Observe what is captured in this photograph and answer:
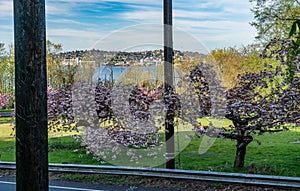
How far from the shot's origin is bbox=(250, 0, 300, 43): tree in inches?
318

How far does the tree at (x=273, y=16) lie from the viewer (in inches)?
318

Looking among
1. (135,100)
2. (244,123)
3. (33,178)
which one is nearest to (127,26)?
(135,100)

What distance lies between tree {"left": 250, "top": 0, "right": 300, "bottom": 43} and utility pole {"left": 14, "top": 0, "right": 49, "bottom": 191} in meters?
7.04

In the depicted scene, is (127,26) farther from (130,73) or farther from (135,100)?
(135,100)

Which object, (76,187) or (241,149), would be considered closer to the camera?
(76,187)

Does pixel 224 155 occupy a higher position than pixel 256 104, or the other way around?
pixel 256 104

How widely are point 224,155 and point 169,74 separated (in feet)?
9.42

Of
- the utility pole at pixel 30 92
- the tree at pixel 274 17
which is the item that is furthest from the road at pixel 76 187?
the tree at pixel 274 17

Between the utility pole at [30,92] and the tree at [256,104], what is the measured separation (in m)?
5.07

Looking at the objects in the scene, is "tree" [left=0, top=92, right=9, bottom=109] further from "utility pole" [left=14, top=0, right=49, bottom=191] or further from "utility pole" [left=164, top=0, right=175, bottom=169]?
"utility pole" [left=14, top=0, right=49, bottom=191]

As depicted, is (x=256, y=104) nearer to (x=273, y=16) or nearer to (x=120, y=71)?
(x=273, y=16)

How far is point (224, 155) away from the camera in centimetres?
870

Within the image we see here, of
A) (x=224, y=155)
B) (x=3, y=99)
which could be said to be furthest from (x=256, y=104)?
(x=3, y=99)

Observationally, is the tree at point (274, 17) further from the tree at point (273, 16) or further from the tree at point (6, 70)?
the tree at point (6, 70)
